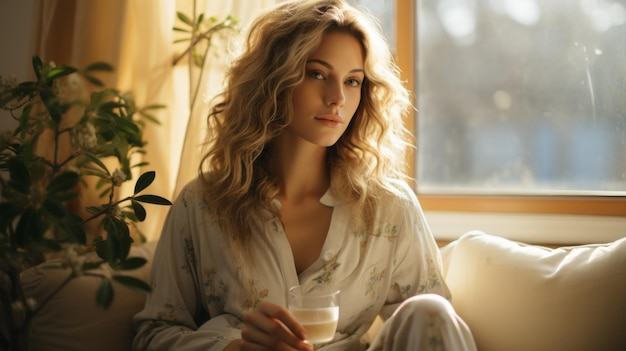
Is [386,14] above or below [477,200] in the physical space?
above

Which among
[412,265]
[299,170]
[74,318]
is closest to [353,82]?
[299,170]

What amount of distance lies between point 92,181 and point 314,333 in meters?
1.24

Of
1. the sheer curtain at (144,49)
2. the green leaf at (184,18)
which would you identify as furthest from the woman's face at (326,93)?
the green leaf at (184,18)

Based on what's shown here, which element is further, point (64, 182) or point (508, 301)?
point (508, 301)

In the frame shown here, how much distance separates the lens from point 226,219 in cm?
156

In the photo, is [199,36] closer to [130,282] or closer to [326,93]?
[326,93]

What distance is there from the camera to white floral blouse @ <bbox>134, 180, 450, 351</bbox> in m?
1.49

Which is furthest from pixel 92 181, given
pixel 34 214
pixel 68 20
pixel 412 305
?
pixel 412 305

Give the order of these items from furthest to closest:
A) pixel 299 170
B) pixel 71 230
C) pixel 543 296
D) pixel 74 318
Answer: pixel 299 170
pixel 74 318
pixel 543 296
pixel 71 230

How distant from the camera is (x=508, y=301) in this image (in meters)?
1.33

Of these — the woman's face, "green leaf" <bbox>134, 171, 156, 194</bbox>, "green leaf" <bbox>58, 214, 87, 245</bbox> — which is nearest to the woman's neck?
the woman's face

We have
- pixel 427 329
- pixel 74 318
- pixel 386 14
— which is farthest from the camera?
pixel 386 14

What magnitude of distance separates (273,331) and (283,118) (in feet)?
2.14

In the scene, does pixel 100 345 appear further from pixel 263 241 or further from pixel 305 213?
pixel 305 213
